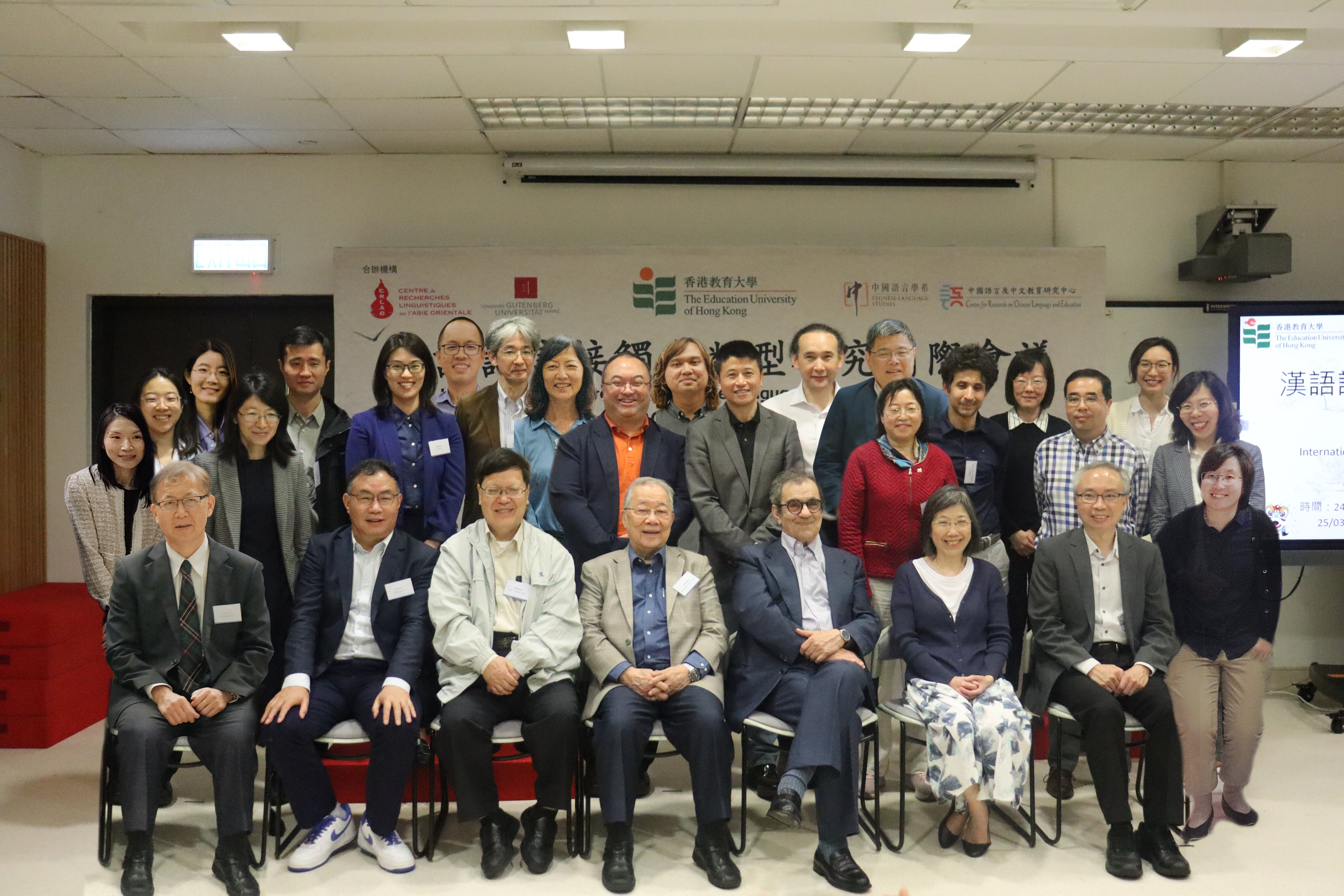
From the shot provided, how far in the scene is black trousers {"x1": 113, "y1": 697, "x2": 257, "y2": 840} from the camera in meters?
2.88

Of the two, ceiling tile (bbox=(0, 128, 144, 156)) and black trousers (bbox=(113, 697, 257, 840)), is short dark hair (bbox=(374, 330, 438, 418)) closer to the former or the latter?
black trousers (bbox=(113, 697, 257, 840))

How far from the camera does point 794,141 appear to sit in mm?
5215

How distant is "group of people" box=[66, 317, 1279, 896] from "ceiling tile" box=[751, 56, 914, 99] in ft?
4.14

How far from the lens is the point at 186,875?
3.01 m

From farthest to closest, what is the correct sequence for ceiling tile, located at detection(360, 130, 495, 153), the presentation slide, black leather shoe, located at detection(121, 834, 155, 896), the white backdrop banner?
the white backdrop banner → ceiling tile, located at detection(360, 130, 495, 153) → the presentation slide → black leather shoe, located at detection(121, 834, 155, 896)

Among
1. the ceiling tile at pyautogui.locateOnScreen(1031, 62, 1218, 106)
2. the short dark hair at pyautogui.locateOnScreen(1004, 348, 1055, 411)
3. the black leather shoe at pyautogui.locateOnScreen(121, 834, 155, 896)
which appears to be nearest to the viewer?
the black leather shoe at pyautogui.locateOnScreen(121, 834, 155, 896)

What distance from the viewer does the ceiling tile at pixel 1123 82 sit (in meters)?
4.18

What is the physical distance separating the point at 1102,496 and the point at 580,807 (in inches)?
81.8

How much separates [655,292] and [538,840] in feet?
10.6

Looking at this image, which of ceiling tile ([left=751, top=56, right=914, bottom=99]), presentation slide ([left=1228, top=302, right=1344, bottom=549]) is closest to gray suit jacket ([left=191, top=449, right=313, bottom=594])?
ceiling tile ([left=751, top=56, right=914, bottom=99])

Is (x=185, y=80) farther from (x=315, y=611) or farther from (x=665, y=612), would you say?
(x=665, y=612)

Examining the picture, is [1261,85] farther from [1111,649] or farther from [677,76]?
[1111,649]

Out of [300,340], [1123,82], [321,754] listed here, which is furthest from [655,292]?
[321,754]

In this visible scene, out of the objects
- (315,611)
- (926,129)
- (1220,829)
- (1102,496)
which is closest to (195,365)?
(315,611)
